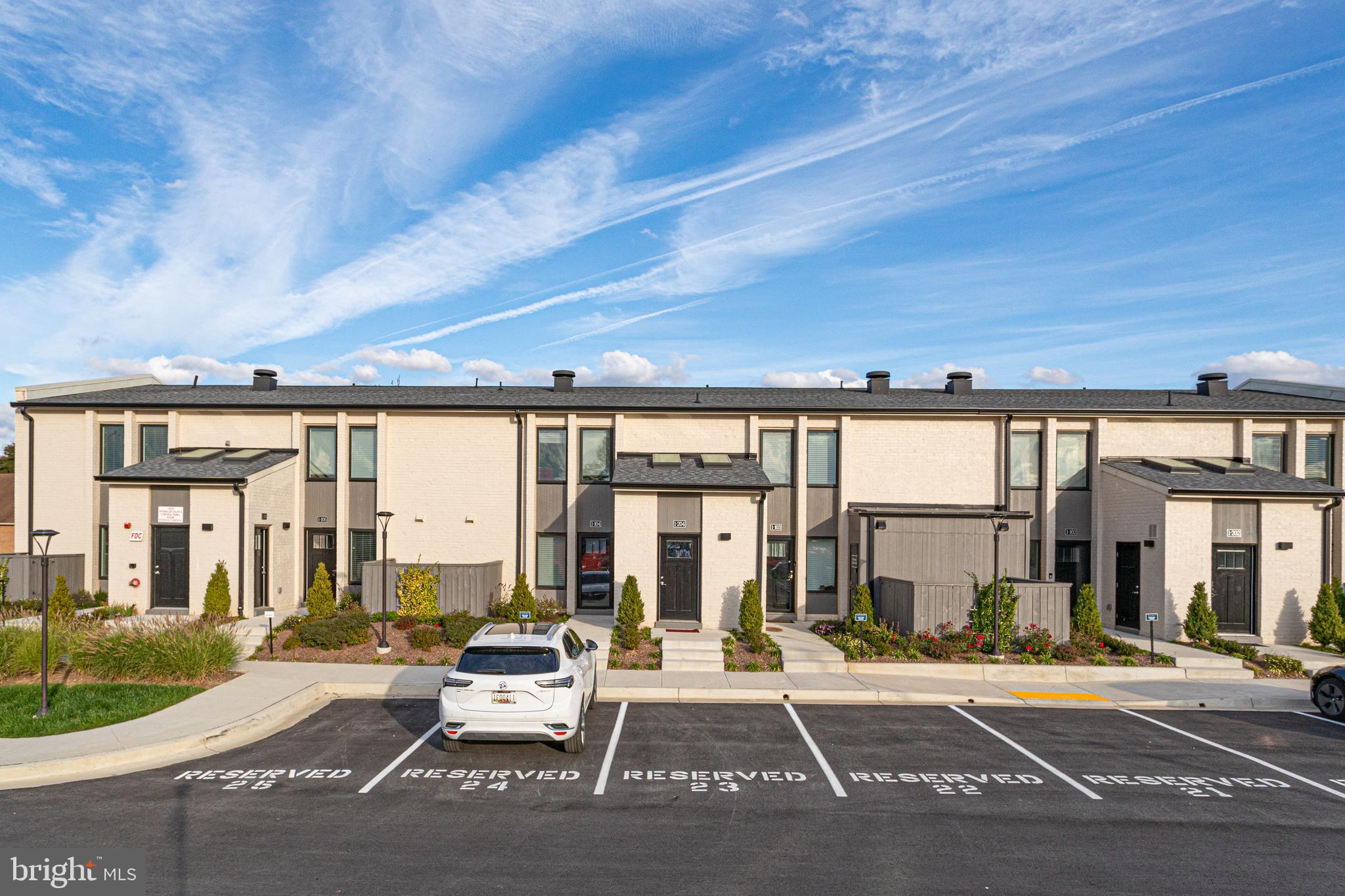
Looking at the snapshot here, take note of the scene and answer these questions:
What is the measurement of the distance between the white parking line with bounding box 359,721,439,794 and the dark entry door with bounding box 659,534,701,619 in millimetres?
9151

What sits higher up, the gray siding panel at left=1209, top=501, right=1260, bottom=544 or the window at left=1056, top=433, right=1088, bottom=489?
the window at left=1056, top=433, right=1088, bottom=489

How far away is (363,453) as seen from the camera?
2436cm

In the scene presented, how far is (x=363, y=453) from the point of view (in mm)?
24344

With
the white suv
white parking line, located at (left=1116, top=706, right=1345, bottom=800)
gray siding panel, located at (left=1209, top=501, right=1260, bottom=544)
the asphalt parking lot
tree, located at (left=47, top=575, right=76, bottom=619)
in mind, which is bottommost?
white parking line, located at (left=1116, top=706, right=1345, bottom=800)

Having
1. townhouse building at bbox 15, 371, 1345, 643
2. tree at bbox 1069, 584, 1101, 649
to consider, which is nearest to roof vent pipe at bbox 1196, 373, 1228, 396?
townhouse building at bbox 15, 371, 1345, 643

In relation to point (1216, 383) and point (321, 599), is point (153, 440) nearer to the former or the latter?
point (321, 599)

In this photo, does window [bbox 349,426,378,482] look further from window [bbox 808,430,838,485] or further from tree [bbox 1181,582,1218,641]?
tree [bbox 1181,582,1218,641]

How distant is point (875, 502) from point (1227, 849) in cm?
1552

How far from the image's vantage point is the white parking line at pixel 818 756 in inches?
391

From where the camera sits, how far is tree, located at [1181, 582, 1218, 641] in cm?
1927

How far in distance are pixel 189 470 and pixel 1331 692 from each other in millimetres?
28224

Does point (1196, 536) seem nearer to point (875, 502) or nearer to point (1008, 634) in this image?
point (1008, 634)

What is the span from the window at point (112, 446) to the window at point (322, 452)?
20.9 ft

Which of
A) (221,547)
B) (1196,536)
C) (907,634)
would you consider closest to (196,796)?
(221,547)
